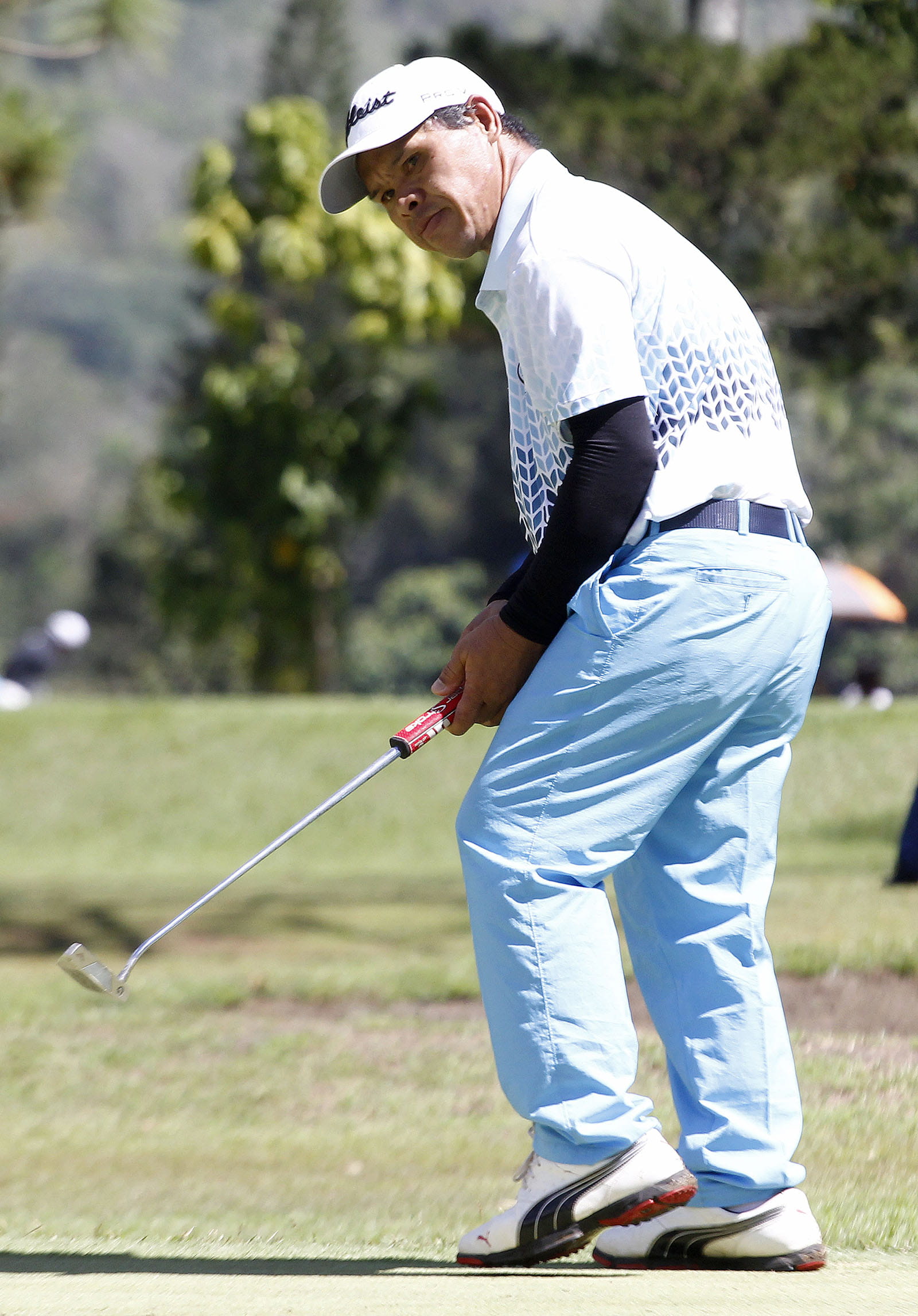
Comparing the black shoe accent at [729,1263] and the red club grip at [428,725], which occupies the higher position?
the red club grip at [428,725]

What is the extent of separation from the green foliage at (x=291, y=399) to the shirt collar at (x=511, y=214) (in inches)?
565

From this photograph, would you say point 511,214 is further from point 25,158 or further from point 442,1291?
point 25,158

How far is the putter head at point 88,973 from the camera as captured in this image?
2637 millimetres

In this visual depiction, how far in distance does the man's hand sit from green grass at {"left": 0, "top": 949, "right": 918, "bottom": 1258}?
89 cm

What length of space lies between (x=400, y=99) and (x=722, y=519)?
2.47ft

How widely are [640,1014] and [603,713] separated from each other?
2.98 m

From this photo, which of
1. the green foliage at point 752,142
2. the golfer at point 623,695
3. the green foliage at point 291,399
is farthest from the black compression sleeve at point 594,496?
the green foliage at point 291,399

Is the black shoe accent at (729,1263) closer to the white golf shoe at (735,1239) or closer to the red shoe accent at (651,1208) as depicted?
the white golf shoe at (735,1239)

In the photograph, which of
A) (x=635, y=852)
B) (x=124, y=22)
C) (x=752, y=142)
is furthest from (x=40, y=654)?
(x=635, y=852)

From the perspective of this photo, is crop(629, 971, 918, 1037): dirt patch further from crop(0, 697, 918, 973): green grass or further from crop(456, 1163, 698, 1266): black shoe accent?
crop(0, 697, 918, 973): green grass

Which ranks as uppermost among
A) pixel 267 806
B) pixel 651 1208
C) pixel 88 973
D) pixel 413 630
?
pixel 88 973

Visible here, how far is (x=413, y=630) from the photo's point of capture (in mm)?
43312

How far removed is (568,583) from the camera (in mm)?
2373

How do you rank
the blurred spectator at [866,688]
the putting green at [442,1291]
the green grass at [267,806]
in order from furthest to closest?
the blurred spectator at [866,688] < the green grass at [267,806] < the putting green at [442,1291]
